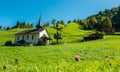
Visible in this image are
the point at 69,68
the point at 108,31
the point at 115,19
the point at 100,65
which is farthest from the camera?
the point at 115,19

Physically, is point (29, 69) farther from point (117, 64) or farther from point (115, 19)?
point (115, 19)

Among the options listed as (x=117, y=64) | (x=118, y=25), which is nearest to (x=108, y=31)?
(x=118, y=25)

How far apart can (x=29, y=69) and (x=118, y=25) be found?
14974 centimetres

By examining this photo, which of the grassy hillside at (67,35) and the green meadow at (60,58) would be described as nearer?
the green meadow at (60,58)

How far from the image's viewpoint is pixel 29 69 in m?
8.27

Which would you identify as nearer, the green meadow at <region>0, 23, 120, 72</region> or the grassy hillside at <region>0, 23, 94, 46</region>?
the green meadow at <region>0, 23, 120, 72</region>

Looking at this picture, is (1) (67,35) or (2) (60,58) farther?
(1) (67,35)

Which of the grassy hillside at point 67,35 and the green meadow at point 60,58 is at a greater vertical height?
the grassy hillside at point 67,35

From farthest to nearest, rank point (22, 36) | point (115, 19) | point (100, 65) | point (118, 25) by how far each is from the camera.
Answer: point (115, 19) → point (118, 25) → point (22, 36) → point (100, 65)

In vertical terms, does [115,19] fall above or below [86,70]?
above

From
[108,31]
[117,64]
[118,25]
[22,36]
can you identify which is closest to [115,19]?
[118,25]

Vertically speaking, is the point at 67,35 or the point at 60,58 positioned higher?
the point at 67,35

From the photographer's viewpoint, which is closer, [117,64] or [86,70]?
[86,70]

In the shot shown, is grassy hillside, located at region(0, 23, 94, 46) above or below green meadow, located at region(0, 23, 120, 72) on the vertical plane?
above
